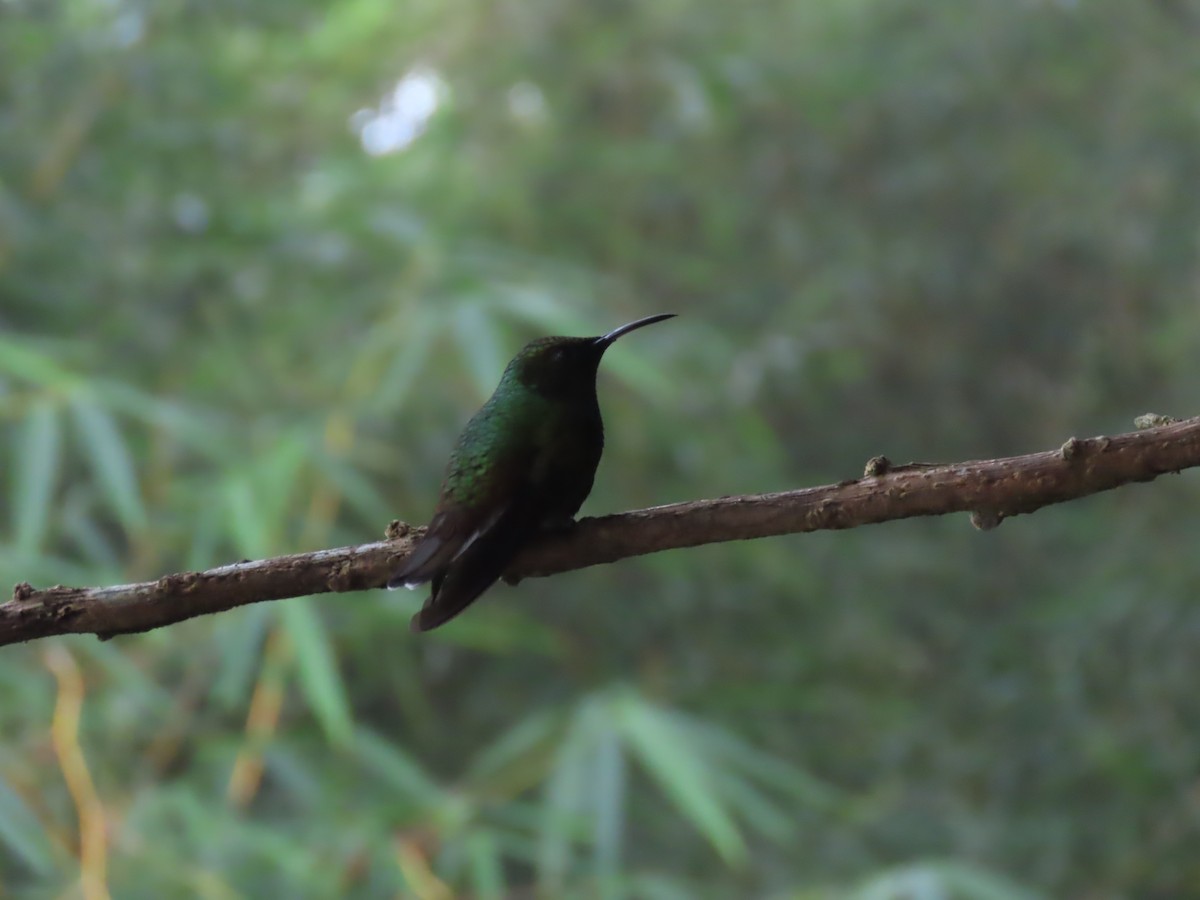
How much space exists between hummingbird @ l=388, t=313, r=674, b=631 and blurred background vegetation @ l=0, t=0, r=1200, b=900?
3.96 ft

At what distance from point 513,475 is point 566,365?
0.18 metres

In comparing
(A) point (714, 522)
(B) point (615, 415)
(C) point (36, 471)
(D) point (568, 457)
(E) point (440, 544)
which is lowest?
(A) point (714, 522)

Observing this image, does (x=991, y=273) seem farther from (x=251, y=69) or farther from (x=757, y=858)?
(x=251, y=69)

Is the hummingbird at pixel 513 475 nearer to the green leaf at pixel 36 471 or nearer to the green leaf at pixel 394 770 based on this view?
the green leaf at pixel 36 471

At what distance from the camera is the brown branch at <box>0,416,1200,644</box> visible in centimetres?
105

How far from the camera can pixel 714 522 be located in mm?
1134

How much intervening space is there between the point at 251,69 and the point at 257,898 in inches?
111

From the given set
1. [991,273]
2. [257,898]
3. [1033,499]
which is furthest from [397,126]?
[1033,499]

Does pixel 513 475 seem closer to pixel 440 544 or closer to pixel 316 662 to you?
pixel 440 544

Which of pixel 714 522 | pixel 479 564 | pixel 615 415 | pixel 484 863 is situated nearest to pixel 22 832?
pixel 484 863

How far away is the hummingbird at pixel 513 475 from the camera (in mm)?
1295

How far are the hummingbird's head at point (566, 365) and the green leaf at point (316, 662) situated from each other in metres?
1.27

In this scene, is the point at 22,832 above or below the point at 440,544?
above

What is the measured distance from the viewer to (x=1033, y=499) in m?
1.07
